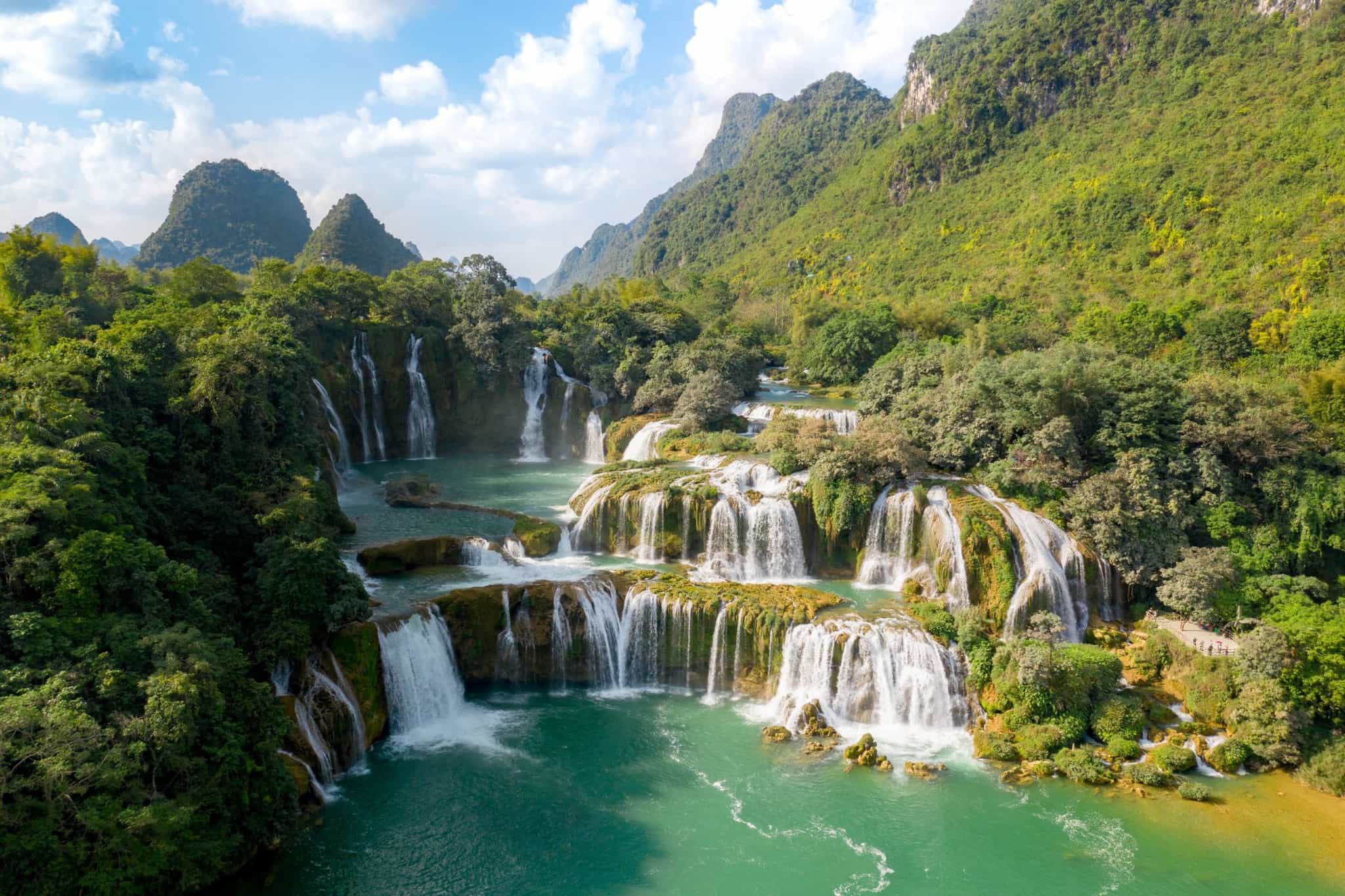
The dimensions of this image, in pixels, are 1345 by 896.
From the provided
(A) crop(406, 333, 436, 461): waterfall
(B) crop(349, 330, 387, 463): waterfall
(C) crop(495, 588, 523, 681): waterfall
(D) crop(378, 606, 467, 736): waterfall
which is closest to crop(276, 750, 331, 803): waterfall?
(D) crop(378, 606, 467, 736): waterfall

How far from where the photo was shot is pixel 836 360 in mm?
41844

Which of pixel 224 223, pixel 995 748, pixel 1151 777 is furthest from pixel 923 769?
pixel 224 223

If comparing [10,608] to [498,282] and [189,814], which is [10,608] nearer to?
[189,814]

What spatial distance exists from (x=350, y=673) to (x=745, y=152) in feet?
464

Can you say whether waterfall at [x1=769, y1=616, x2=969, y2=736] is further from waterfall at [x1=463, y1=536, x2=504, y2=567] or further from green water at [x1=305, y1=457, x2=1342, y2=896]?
waterfall at [x1=463, y1=536, x2=504, y2=567]

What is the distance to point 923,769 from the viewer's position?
1467 centimetres

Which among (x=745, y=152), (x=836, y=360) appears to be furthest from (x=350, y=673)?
(x=745, y=152)

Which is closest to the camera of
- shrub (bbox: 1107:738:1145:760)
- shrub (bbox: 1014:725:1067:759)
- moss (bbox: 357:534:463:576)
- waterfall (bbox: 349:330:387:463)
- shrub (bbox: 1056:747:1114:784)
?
shrub (bbox: 1056:747:1114:784)

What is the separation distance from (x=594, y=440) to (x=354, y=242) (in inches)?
2294

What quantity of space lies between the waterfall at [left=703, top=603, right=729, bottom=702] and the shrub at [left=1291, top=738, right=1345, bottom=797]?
10.1 meters

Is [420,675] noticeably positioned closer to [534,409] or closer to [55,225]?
[534,409]

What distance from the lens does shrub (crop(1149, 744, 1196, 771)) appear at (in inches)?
574

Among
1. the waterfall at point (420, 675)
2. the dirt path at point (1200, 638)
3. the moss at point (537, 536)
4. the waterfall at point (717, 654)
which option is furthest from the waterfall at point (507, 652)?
the dirt path at point (1200, 638)

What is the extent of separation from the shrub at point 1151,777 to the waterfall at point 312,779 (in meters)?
15.3
